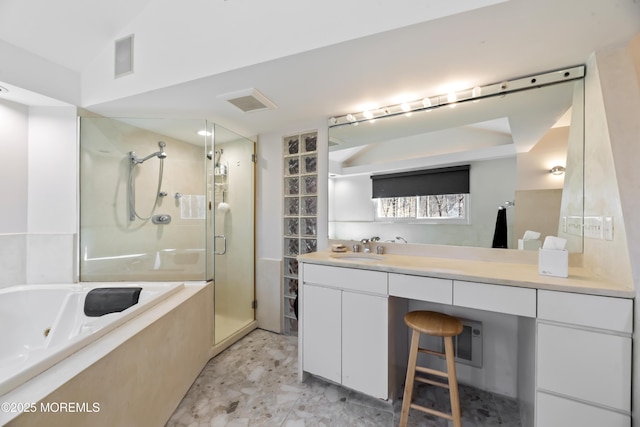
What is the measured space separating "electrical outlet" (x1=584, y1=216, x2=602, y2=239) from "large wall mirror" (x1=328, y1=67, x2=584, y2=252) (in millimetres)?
56

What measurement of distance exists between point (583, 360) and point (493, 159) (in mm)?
1135

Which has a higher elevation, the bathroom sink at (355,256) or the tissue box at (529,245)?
the tissue box at (529,245)

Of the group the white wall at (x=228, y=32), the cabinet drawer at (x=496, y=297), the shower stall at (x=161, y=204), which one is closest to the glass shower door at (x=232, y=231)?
the shower stall at (x=161, y=204)

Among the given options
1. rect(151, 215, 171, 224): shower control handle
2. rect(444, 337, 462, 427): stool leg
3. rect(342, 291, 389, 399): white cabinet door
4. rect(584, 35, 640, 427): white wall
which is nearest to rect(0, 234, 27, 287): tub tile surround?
rect(151, 215, 171, 224): shower control handle

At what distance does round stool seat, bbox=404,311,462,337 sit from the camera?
1.33m

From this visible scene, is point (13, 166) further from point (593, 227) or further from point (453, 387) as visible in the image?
point (593, 227)

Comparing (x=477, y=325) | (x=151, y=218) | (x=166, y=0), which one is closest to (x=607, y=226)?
(x=477, y=325)

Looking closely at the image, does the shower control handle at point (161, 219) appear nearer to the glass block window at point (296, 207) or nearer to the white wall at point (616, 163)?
the glass block window at point (296, 207)

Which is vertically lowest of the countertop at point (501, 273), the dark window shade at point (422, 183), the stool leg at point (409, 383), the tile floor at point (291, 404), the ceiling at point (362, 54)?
the tile floor at point (291, 404)

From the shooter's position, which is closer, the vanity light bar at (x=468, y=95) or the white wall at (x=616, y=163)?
the white wall at (x=616, y=163)

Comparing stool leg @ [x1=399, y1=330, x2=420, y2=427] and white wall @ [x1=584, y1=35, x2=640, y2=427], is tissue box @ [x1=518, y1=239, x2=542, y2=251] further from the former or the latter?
stool leg @ [x1=399, y1=330, x2=420, y2=427]

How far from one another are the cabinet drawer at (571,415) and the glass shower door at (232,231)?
2220mm

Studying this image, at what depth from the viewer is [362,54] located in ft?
4.26

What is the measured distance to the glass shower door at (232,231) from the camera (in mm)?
2348
